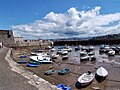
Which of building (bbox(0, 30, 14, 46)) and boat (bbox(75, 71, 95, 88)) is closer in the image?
boat (bbox(75, 71, 95, 88))

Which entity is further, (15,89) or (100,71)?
(100,71)

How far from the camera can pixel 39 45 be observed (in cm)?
8700

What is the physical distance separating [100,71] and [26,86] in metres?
13.9

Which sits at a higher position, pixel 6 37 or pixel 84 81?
pixel 6 37

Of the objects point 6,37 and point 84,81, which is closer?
point 84,81

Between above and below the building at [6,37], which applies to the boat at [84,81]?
below

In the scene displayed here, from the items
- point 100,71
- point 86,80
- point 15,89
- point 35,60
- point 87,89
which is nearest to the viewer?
point 15,89

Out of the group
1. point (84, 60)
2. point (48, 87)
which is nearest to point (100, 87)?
point (48, 87)

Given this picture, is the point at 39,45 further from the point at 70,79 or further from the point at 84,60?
the point at 70,79

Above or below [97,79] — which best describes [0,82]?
above

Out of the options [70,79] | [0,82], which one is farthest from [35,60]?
[0,82]

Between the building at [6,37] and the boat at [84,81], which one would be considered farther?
the building at [6,37]

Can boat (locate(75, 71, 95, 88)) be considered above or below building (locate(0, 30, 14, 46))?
below

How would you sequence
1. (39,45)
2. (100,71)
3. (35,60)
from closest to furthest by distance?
(100,71) < (35,60) < (39,45)
